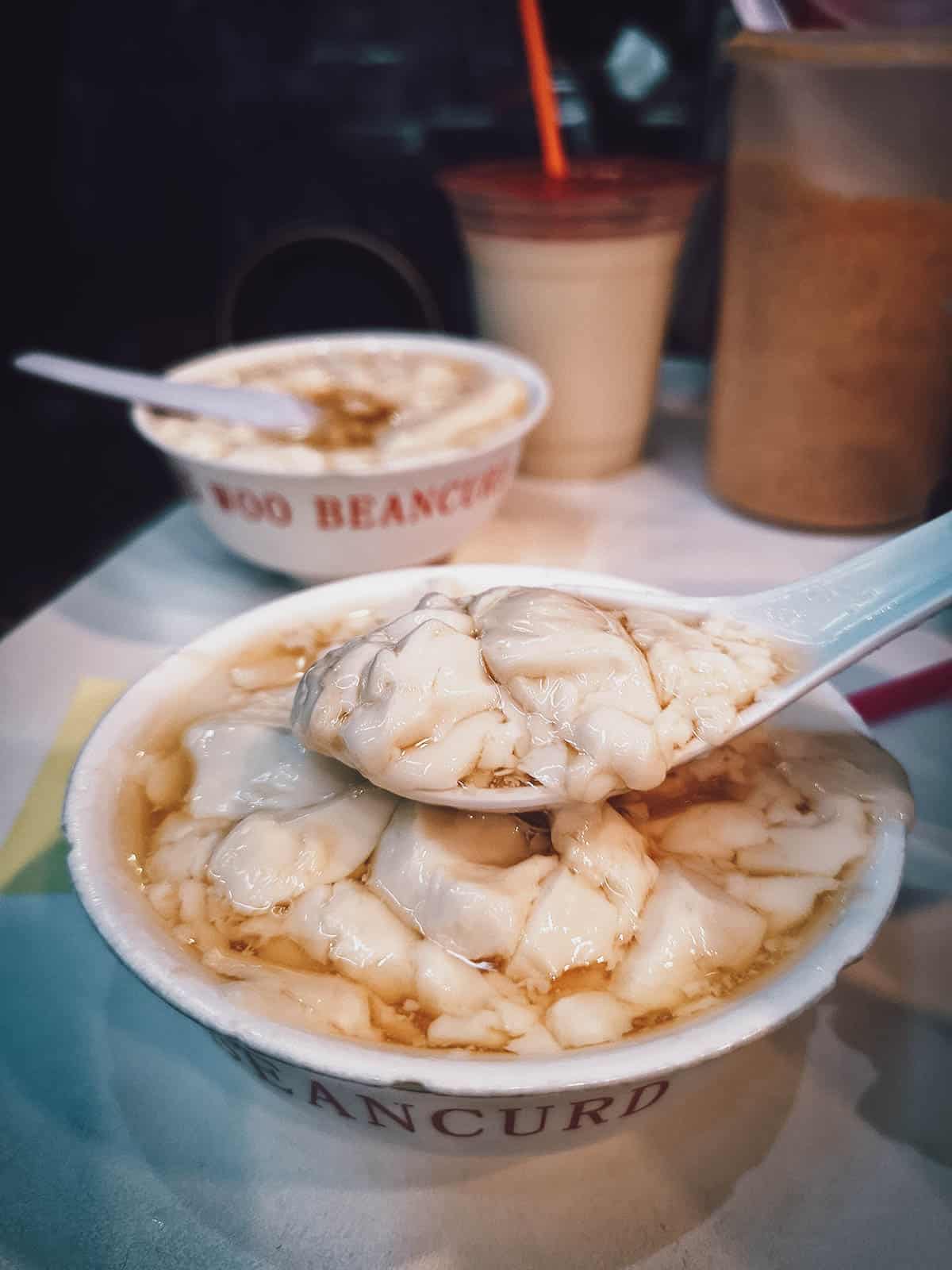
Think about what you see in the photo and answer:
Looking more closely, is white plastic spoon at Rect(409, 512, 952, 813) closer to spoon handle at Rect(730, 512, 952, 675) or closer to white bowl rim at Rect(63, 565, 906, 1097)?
spoon handle at Rect(730, 512, 952, 675)

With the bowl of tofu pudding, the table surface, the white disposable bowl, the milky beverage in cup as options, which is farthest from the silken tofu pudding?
the milky beverage in cup

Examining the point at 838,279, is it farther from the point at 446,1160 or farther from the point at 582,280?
the point at 446,1160

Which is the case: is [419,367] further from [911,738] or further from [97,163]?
[97,163]

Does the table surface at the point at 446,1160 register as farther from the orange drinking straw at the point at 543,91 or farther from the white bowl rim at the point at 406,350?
the orange drinking straw at the point at 543,91

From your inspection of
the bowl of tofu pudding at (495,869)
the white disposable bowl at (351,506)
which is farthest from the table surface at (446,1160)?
the white disposable bowl at (351,506)

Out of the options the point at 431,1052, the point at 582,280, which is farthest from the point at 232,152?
the point at 431,1052

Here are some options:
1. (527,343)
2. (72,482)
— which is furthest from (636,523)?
(72,482)
